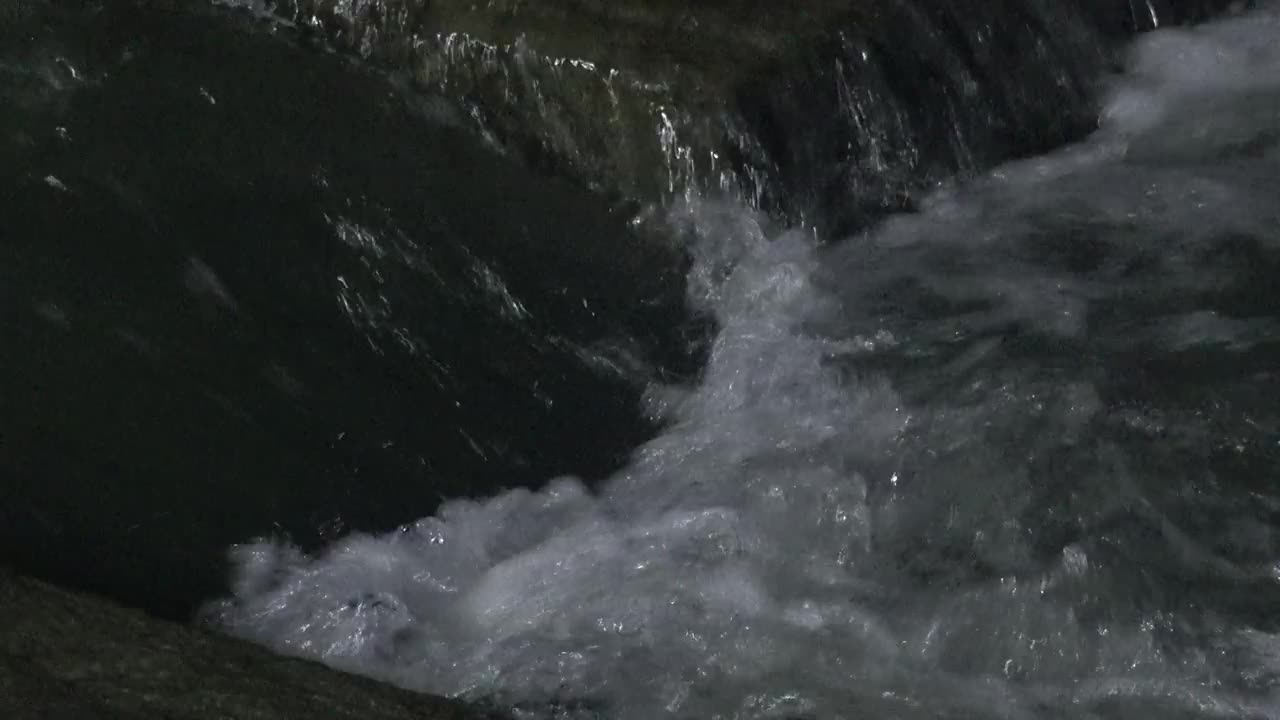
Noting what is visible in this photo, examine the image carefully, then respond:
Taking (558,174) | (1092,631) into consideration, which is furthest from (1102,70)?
(1092,631)

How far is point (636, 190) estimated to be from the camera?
484 centimetres

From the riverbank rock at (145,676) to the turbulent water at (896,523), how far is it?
0.32 m

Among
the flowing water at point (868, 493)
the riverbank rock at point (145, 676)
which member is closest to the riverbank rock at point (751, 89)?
the flowing water at point (868, 493)

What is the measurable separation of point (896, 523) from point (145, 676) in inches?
66.1

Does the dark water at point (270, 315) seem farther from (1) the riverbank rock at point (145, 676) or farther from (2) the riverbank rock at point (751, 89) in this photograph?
(1) the riverbank rock at point (145, 676)

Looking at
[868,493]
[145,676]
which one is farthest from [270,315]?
[868,493]

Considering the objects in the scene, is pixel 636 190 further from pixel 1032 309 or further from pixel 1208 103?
pixel 1208 103

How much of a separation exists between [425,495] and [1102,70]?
317cm

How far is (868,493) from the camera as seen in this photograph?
3754 mm

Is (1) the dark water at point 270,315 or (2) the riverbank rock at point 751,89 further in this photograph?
(2) the riverbank rock at point 751,89

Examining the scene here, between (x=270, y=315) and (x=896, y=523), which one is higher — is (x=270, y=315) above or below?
above

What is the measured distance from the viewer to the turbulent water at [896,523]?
3.30 m

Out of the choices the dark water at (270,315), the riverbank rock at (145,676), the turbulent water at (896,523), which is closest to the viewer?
the riverbank rock at (145,676)

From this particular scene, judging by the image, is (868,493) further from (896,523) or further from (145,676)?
(145,676)
